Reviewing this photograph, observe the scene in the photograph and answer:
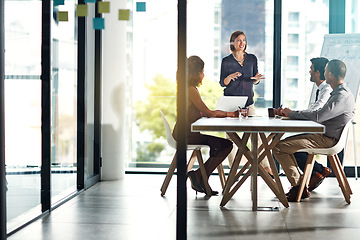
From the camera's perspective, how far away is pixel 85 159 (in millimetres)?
6227

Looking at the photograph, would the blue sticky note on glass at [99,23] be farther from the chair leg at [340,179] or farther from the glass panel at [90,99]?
the chair leg at [340,179]

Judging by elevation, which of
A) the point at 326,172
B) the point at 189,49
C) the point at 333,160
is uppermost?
the point at 189,49

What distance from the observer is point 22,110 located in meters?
4.40

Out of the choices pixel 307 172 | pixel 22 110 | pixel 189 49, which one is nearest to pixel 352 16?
pixel 189 49

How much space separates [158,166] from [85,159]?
152 centimetres

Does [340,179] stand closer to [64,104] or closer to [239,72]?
[239,72]

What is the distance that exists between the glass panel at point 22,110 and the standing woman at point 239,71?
8.41 feet

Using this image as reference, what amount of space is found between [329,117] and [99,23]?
2875 millimetres

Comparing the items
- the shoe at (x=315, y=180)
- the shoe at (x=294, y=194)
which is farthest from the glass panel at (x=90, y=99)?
the shoe at (x=315, y=180)

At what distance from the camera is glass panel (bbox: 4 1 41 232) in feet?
13.6

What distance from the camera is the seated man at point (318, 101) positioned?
579cm

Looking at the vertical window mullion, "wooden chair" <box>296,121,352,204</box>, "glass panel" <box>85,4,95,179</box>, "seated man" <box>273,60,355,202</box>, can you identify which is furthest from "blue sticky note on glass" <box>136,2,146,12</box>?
"wooden chair" <box>296,121,352,204</box>

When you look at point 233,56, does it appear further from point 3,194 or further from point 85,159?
point 3,194

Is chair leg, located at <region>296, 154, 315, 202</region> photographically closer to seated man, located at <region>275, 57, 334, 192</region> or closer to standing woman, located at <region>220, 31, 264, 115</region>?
seated man, located at <region>275, 57, 334, 192</region>
